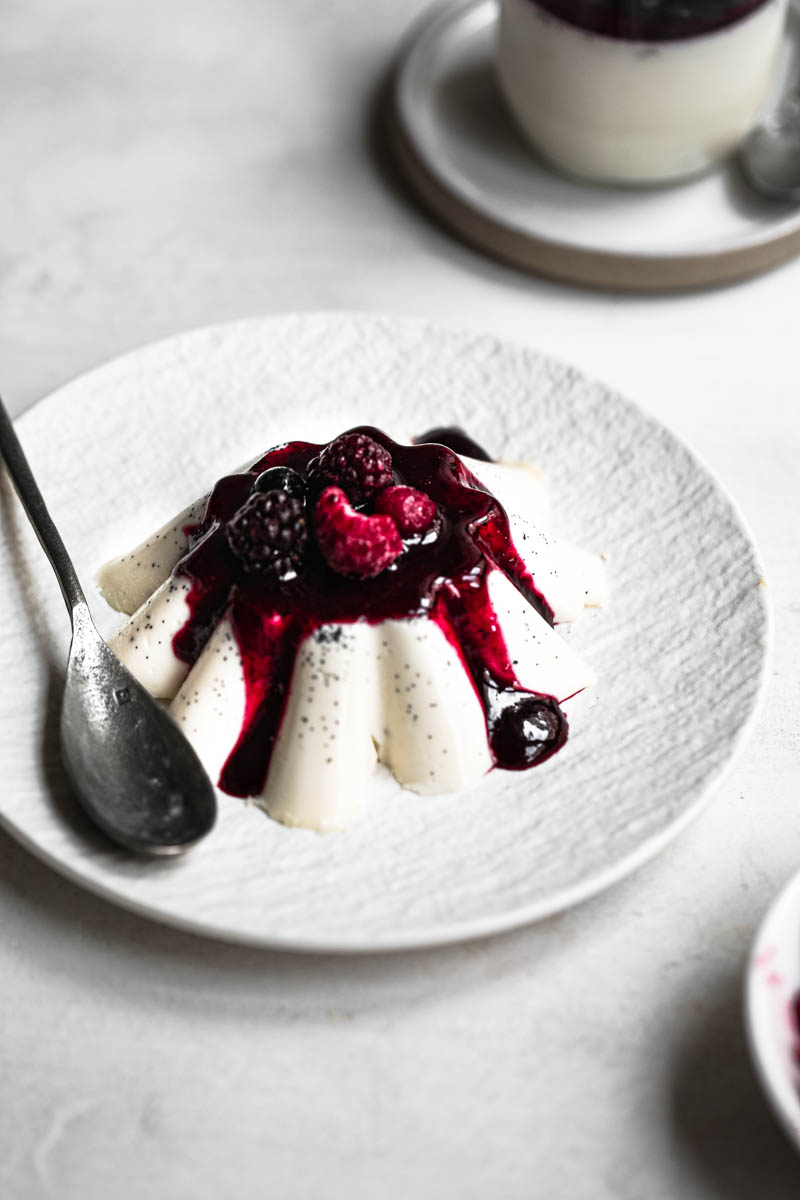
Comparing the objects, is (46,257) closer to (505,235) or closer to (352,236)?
(352,236)

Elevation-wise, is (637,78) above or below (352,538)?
above

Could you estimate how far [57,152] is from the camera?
3.07 m

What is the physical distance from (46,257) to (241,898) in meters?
1.75

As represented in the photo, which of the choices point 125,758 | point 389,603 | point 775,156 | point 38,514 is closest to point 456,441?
point 389,603

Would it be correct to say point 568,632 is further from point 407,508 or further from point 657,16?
point 657,16

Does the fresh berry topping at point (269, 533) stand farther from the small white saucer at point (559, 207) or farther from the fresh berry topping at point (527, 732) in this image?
the small white saucer at point (559, 207)

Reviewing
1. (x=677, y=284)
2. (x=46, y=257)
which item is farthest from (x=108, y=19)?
(x=677, y=284)

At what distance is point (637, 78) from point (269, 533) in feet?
4.35

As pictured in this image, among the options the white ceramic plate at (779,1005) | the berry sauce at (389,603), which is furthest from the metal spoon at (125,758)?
the white ceramic plate at (779,1005)

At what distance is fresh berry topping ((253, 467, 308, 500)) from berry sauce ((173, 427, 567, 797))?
0.04 meters

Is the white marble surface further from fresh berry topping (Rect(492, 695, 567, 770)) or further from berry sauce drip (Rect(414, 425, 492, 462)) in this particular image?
berry sauce drip (Rect(414, 425, 492, 462))

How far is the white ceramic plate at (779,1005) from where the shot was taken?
54.3 inches

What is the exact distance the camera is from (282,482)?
1.84 meters

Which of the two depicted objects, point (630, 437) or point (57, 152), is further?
point (57, 152)
